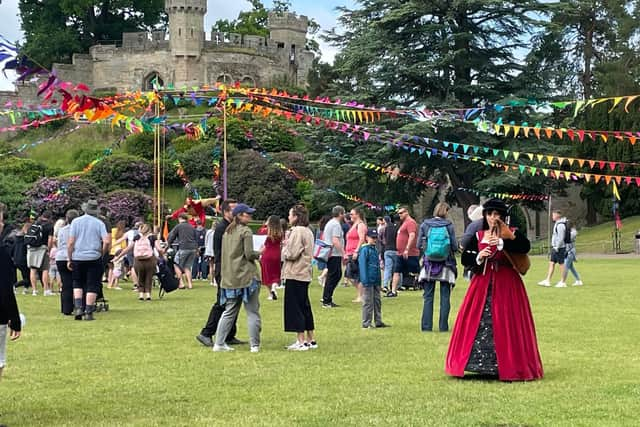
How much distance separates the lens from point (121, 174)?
2024 inches

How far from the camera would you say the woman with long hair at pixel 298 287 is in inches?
459

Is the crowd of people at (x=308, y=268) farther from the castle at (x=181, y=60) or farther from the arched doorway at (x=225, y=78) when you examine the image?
the castle at (x=181, y=60)

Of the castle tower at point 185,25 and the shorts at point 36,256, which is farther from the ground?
the castle tower at point 185,25

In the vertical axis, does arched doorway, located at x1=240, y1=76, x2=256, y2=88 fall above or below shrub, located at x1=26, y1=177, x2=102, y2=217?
above

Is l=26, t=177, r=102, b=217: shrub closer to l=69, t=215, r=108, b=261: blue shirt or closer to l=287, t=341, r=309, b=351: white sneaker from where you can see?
l=69, t=215, r=108, b=261: blue shirt

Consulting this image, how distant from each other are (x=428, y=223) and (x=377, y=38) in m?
27.8

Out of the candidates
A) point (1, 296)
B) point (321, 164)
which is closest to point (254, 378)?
point (1, 296)

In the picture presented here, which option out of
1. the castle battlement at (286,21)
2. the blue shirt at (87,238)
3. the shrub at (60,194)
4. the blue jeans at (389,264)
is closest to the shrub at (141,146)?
the shrub at (60,194)

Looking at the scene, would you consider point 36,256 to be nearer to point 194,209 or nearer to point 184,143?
point 194,209

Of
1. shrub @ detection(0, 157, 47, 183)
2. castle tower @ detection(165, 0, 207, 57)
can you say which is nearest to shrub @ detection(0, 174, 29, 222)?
shrub @ detection(0, 157, 47, 183)

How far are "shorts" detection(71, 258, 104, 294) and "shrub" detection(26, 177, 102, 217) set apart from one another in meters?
29.9

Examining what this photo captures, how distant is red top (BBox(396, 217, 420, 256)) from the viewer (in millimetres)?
18625

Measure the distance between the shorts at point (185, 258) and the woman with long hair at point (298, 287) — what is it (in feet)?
35.2

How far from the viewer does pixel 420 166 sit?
4078 centimetres
